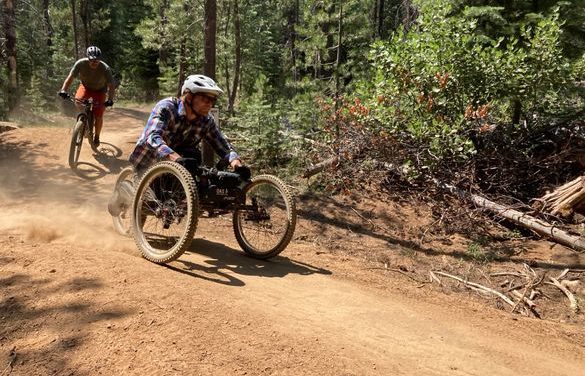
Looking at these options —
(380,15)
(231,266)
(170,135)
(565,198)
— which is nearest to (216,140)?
(170,135)

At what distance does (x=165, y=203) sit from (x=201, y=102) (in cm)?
127

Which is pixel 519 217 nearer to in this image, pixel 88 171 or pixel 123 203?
pixel 123 203

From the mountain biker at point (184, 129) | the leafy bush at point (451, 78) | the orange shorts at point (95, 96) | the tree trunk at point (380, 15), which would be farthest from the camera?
the tree trunk at point (380, 15)

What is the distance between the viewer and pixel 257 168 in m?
10.4

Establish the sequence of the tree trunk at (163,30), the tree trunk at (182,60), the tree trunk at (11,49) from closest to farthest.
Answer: the tree trunk at (11,49)
the tree trunk at (163,30)
the tree trunk at (182,60)

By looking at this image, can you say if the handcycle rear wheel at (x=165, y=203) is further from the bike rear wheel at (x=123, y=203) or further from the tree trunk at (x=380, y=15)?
the tree trunk at (x=380, y=15)

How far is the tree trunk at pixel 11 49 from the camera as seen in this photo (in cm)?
1602

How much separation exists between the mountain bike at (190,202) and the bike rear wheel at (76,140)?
14.0 ft

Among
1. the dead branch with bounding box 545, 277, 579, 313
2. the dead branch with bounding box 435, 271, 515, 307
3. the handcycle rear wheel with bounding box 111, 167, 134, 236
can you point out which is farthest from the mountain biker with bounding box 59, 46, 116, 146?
the dead branch with bounding box 545, 277, 579, 313

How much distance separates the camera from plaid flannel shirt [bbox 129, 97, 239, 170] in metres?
4.95

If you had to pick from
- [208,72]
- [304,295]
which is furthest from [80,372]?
[208,72]

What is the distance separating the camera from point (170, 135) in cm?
532

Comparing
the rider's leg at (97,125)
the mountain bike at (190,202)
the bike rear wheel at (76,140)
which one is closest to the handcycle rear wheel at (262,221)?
the mountain bike at (190,202)

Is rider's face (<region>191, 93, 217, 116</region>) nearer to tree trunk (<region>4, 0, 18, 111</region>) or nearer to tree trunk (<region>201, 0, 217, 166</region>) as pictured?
tree trunk (<region>201, 0, 217, 166</region>)
